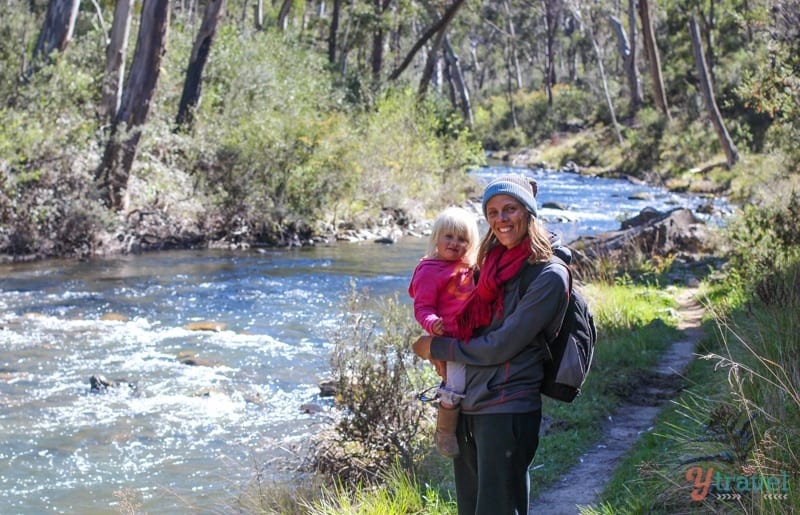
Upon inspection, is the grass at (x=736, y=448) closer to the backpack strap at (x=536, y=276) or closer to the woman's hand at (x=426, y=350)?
the backpack strap at (x=536, y=276)

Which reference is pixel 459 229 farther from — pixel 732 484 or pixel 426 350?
pixel 732 484

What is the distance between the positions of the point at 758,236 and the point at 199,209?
463 inches

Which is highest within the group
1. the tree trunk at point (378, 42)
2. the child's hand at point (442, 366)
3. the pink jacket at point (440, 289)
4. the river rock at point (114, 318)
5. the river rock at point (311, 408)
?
the tree trunk at point (378, 42)

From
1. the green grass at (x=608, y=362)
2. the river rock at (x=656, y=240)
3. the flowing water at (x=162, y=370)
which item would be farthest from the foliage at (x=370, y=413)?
the river rock at (x=656, y=240)

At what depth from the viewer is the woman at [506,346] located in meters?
3.55

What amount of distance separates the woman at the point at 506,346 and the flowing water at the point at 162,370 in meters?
2.72

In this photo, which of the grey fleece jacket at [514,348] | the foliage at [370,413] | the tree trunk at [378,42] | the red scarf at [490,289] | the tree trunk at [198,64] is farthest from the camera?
the tree trunk at [378,42]

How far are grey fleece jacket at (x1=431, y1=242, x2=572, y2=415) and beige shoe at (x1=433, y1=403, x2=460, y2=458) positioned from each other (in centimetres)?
5

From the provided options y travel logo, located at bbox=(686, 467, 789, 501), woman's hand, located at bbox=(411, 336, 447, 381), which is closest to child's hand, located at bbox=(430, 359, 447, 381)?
woman's hand, located at bbox=(411, 336, 447, 381)

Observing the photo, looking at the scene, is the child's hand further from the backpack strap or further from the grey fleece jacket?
the backpack strap

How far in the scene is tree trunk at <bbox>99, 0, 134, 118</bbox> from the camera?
1878cm

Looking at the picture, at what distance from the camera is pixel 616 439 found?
6.64 metres

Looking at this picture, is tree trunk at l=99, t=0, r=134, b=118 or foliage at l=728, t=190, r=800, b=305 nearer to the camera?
foliage at l=728, t=190, r=800, b=305

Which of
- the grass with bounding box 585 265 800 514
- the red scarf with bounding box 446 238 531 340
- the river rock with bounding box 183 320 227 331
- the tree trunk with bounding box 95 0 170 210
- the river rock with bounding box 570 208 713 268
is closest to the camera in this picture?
the red scarf with bounding box 446 238 531 340
